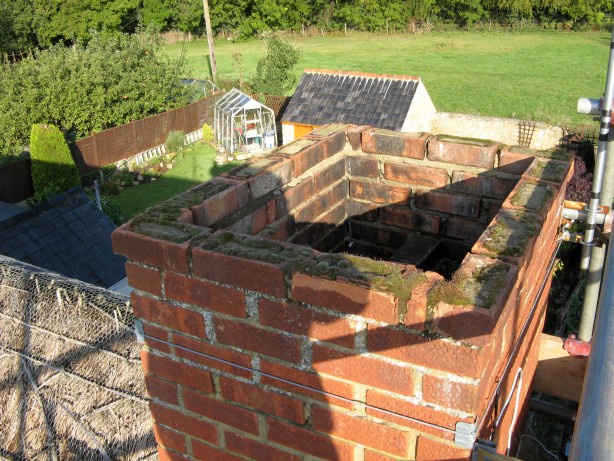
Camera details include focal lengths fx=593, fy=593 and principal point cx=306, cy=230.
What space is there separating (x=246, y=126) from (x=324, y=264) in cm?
1966

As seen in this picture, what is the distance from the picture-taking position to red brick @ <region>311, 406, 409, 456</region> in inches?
68.2

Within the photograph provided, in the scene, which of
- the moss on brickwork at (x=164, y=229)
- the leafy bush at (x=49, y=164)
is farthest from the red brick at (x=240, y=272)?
the leafy bush at (x=49, y=164)

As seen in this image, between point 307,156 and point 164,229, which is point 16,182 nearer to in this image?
point 307,156

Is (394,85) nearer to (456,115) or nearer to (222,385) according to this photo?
(456,115)

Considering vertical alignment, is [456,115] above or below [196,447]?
below

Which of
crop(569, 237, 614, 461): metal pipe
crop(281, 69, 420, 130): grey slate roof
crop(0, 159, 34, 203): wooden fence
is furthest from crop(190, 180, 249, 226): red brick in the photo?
crop(0, 159, 34, 203): wooden fence

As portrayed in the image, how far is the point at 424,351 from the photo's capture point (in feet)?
5.11

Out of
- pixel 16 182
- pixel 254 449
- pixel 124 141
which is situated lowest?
pixel 16 182

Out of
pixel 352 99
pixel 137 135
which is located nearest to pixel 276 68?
pixel 352 99

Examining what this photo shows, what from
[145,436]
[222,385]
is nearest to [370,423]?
[222,385]

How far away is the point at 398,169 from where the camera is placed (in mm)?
3320

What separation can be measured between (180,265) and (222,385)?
17.7 inches

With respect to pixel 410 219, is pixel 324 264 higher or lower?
higher

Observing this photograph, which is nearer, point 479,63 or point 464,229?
point 464,229
